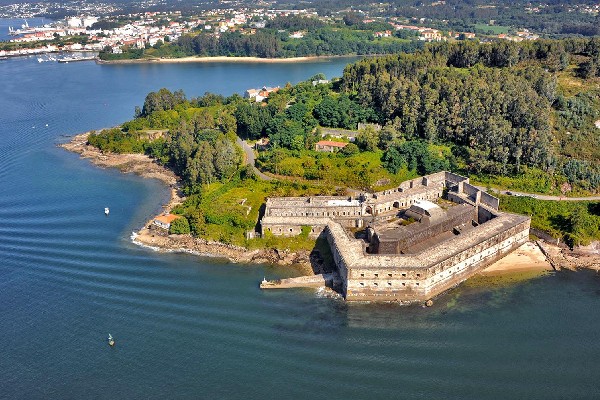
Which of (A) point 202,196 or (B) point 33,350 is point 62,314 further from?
(A) point 202,196

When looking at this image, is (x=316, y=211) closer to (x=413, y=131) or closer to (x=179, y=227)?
(x=179, y=227)

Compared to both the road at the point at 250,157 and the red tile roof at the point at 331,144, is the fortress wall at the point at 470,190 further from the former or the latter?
the road at the point at 250,157

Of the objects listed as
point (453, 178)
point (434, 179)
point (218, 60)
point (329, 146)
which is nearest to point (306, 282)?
point (434, 179)

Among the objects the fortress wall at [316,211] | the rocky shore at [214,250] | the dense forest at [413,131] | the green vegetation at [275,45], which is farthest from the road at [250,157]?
the green vegetation at [275,45]

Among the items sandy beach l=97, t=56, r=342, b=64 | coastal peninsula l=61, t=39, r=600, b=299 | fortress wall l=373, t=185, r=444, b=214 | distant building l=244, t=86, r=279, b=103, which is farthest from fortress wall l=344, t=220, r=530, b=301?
sandy beach l=97, t=56, r=342, b=64

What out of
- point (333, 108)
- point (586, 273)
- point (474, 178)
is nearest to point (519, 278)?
point (586, 273)
